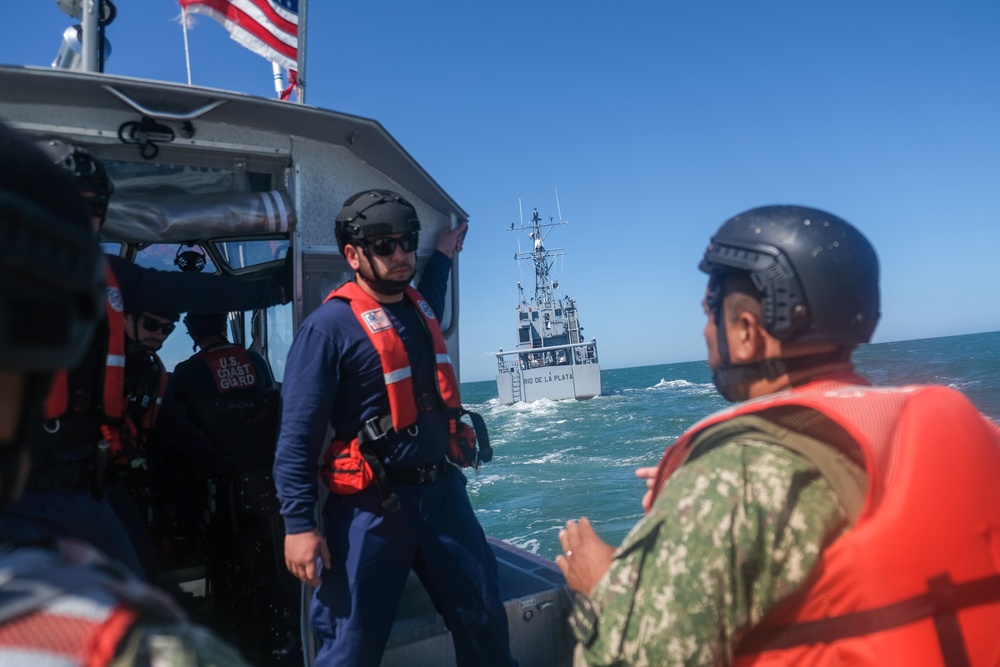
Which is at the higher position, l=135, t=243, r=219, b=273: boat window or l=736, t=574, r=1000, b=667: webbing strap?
l=135, t=243, r=219, b=273: boat window

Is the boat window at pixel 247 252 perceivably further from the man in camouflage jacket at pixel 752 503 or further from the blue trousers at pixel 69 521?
the man in camouflage jacket at pixel 752 503

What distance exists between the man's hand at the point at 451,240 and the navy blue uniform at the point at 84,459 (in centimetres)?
124

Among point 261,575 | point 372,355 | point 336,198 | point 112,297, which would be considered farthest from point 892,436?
point 261,575

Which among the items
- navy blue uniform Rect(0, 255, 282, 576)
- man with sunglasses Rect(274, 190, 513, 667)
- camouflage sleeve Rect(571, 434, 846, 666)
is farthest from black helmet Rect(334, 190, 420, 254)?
camouflage sleeve Rect(571, 434, 846, 666)

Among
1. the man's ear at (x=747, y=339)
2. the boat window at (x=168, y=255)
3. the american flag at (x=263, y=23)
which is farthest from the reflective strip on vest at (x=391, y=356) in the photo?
the boat window at (x=168, y=255)

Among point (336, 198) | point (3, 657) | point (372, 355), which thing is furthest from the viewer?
point (336, 198)

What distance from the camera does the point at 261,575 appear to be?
3.71 metres

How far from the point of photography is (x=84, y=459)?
2258 mm

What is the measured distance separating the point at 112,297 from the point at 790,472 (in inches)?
92.1

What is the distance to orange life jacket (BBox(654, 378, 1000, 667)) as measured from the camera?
1.14 meters

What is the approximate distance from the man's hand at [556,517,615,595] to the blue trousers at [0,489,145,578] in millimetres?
1532

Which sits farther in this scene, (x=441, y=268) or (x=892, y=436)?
(x=441, y=268)

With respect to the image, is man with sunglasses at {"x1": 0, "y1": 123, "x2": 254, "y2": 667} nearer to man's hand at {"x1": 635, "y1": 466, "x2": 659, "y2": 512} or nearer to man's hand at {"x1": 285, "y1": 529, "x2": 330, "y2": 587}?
man's hand at {"x1": 635, "y1": 466, "x2": 659, "y2": 512}

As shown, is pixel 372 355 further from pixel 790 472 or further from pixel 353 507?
pixel 790 472
